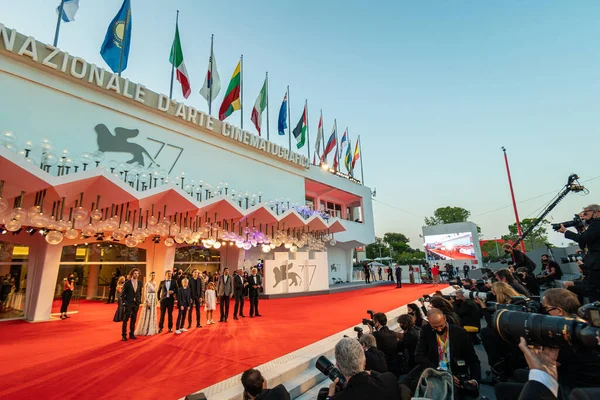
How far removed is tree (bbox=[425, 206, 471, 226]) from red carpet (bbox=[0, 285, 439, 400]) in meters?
49.4

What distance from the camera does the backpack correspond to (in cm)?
211

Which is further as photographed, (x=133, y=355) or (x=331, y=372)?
(x=133, y=355)

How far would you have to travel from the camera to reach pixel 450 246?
2838 centimetres

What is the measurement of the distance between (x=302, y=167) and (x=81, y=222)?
13.7 meters

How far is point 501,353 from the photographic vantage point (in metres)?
3.60

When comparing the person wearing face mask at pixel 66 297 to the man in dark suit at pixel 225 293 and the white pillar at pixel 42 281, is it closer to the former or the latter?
the white pillar at pixel 42 281

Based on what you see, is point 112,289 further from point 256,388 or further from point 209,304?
point 256,388

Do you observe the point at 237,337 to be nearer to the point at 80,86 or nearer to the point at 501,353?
the point at 501,353

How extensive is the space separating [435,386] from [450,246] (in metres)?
30.2

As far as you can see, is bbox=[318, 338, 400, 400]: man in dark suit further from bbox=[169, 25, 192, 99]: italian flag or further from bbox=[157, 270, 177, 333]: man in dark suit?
bbox=[169, 25, 192, 99]: italian flag

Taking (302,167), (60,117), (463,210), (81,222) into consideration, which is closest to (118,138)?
(60,117)

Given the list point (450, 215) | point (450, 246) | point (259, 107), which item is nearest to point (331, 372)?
point (259, 107)

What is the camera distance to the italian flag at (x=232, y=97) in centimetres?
1444

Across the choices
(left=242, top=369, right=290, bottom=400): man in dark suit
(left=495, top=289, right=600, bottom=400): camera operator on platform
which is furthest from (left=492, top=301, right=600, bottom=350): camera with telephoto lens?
(left=242, top=369, right=290, bottom=400): man in dark suit
